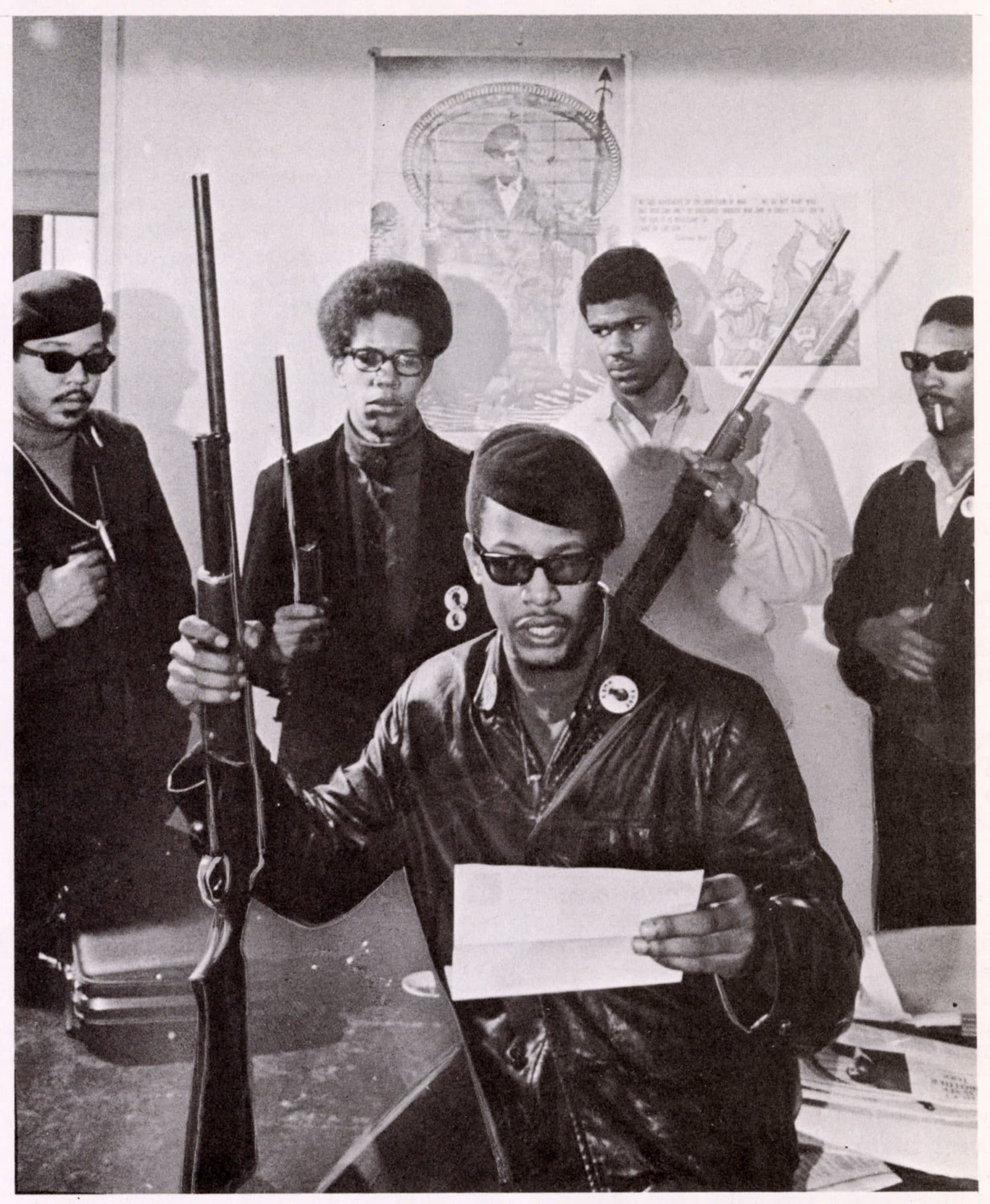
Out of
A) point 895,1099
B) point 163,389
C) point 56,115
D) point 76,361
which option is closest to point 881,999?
point 895,1099

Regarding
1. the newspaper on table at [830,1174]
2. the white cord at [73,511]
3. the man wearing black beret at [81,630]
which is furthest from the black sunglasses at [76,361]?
the newspaper on table at [830,1174]

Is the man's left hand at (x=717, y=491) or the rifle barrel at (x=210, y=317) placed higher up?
the rifle barrel at (x=210, y=317)

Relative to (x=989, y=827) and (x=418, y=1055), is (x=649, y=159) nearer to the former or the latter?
(x=989, y=827)

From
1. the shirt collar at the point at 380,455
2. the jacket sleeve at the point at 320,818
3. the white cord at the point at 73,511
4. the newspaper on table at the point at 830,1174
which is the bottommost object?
the newspaper on table at the point at 830,1174

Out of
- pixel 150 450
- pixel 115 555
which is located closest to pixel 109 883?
pixel 115 555

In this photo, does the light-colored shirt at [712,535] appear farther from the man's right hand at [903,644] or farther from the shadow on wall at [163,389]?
the shadow on wall at [163,389]

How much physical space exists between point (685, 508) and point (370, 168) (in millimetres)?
610

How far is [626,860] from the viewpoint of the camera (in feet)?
4.85

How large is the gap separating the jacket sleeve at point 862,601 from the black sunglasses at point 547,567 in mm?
326

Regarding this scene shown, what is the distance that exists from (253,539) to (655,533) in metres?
0.52

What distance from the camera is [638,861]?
1479mm

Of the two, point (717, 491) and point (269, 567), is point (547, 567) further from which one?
point (269, 567)

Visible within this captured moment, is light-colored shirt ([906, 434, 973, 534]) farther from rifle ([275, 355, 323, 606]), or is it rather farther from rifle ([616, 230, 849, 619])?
rifle ([275, 355, 323, 606])

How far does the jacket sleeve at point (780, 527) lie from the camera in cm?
155
